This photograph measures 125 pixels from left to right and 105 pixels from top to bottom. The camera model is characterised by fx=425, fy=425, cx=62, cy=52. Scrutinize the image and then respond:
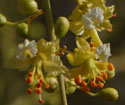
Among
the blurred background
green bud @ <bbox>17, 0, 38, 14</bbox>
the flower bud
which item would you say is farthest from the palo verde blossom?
the blurred background

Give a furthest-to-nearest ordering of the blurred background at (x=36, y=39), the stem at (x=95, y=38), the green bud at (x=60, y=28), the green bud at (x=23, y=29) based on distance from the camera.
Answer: the blurred background at (x=36, y=39) → the stem at (x=95, y=38) → the green bud at (x=23, y=29) → the green bud at (x=60, y=28)

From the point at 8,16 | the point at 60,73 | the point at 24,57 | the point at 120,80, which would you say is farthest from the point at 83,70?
the point at 120,80

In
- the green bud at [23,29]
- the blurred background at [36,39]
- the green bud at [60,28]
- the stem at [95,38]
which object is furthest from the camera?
the blurred background at [36,39]

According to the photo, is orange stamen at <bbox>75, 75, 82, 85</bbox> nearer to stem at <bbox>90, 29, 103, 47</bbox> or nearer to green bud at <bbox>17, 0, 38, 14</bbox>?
stem at <bbox>90, 29, 103, 47</bbox>

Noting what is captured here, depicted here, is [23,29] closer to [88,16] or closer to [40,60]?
[40,60]

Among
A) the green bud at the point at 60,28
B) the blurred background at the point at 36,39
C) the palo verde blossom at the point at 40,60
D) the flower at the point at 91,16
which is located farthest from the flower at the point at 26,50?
the blurred background at the point at 36,39

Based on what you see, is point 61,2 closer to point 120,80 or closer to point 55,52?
point 120,80

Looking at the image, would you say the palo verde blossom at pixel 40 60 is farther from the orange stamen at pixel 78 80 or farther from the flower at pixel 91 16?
the flower at pixel 91 16
